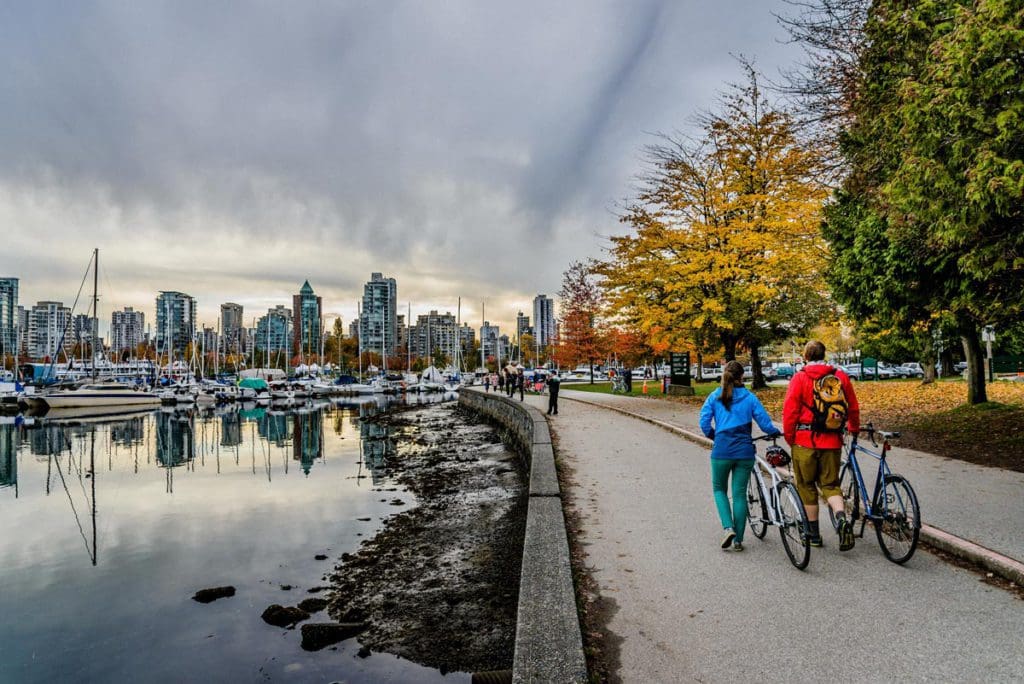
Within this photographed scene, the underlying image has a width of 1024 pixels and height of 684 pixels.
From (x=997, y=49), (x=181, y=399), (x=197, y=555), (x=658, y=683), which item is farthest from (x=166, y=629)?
(x=181, y=399)

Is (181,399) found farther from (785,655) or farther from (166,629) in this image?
(785,655)

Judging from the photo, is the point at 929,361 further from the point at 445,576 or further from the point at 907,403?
the point at 445,576

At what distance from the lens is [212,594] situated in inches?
357

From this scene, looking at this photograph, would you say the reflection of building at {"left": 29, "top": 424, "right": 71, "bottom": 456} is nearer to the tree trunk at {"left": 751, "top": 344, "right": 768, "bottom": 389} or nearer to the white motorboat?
the white motorboat

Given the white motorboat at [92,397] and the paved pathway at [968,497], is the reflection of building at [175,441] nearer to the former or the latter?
the white motorboat at [92,397]

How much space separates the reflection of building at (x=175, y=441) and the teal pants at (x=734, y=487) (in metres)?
Result: 22.1

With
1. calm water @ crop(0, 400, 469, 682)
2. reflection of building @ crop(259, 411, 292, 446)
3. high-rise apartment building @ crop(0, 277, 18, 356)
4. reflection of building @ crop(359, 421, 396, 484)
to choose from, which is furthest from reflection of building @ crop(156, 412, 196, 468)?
high-rise apartment building @ crop(0, 277, 18, 356)

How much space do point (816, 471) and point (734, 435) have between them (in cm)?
80

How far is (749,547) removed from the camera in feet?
20.0

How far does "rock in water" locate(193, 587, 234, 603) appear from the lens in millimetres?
8977

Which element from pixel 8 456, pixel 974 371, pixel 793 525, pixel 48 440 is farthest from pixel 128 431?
pixel 974 371

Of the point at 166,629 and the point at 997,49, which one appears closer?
the point at 997,49

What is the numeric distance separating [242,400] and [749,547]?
69.0 m

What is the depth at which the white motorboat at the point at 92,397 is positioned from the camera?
1973 inches
